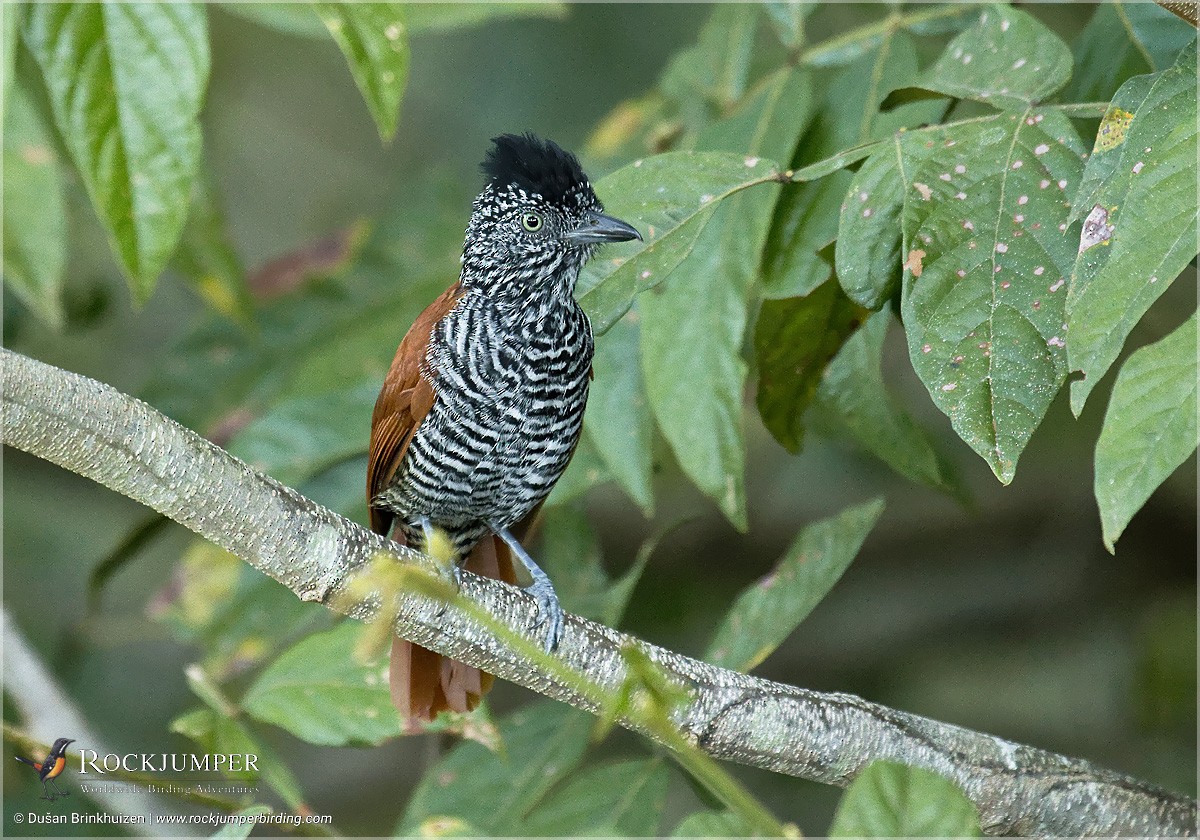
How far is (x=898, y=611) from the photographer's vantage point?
4.73 metres

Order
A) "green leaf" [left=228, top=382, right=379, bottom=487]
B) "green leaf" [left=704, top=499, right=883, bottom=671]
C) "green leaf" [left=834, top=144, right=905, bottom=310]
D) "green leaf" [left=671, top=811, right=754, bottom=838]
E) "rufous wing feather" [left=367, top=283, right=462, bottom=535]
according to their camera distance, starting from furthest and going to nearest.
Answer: "green leaf" [left=228, top=382, right=379, bottom=487] < "rufous wing feather" [left=367, top=283, right=462, bottom=535] < "green leaf" [left=704, top=499, right=883, bottom=671] < "green leaf" [left=834, top=144, right=905, bottom=310] < "green leaf" [left=671, top=811, right=754, bottom=838]

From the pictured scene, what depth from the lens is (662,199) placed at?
210cm

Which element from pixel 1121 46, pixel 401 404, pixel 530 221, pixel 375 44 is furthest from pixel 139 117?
pixel 1121 46

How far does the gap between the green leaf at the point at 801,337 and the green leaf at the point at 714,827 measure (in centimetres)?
117

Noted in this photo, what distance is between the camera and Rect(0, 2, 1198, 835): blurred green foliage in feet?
5.88

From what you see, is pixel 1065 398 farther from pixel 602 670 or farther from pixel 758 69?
pixel 602 670

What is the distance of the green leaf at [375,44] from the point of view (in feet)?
6.88

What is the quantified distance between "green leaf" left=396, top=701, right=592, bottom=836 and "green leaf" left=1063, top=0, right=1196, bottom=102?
1.90 m

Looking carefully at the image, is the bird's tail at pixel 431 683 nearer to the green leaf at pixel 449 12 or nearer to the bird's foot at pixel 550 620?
the bird's foot at pixel 550 620

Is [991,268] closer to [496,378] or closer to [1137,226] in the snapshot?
[1137,226]

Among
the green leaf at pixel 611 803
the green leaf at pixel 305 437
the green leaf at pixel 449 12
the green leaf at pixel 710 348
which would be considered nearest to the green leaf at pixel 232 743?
the green leaf at pixel 611 803

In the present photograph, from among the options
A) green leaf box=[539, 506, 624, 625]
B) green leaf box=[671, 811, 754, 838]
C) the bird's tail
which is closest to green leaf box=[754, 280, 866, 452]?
green leaf box=[539, 506, 624, 625]

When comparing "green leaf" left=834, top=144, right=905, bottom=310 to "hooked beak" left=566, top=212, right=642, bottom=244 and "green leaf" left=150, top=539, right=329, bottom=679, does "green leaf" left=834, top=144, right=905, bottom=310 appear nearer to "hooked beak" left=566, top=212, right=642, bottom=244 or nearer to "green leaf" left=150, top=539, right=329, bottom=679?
"hooked beak" left=566, top=212, right=642, bottom=244

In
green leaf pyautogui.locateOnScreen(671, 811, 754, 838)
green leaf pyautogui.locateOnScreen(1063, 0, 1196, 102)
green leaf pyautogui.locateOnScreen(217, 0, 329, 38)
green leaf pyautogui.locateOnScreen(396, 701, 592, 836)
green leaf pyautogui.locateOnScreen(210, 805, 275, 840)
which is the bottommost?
green leaf pyautogui.locateOnScreen(671, 811, 754, 838)
